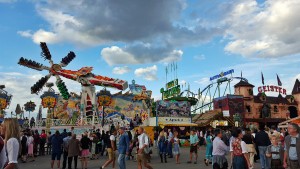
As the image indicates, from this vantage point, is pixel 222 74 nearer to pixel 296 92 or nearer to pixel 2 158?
pixel 296 92

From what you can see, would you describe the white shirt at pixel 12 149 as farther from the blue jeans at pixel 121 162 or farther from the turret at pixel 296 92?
the turret at pixel 296 92

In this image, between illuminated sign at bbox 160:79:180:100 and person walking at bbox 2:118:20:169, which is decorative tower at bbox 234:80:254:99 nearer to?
illuminated sign at bbox 160:79:180:100

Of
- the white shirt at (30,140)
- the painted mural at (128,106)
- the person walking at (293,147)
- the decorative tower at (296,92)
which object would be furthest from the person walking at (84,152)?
the decorative tower at (296,92)

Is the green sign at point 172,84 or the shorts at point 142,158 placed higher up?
the green sign at point 172,84

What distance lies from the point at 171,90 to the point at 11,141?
60905 millimetres

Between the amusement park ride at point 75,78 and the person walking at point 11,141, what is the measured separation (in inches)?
1454

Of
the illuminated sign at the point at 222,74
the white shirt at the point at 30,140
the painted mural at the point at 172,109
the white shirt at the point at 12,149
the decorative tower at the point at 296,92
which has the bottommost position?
the white shirt at the point at 30,140

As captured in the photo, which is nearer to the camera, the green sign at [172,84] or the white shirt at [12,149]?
the white shirt at [12,149]

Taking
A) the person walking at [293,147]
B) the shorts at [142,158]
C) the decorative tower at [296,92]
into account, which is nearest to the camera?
the person walking at [293,147]

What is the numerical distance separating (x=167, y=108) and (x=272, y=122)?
2132 cm

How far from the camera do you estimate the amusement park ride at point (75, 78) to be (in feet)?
143

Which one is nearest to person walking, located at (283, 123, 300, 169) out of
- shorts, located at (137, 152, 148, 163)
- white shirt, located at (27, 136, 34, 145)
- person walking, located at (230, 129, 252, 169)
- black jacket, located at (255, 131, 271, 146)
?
person walking, located at (230, 129, 252, 169)

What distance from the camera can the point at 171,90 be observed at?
65250mm

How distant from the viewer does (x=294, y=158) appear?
21.3 ft
